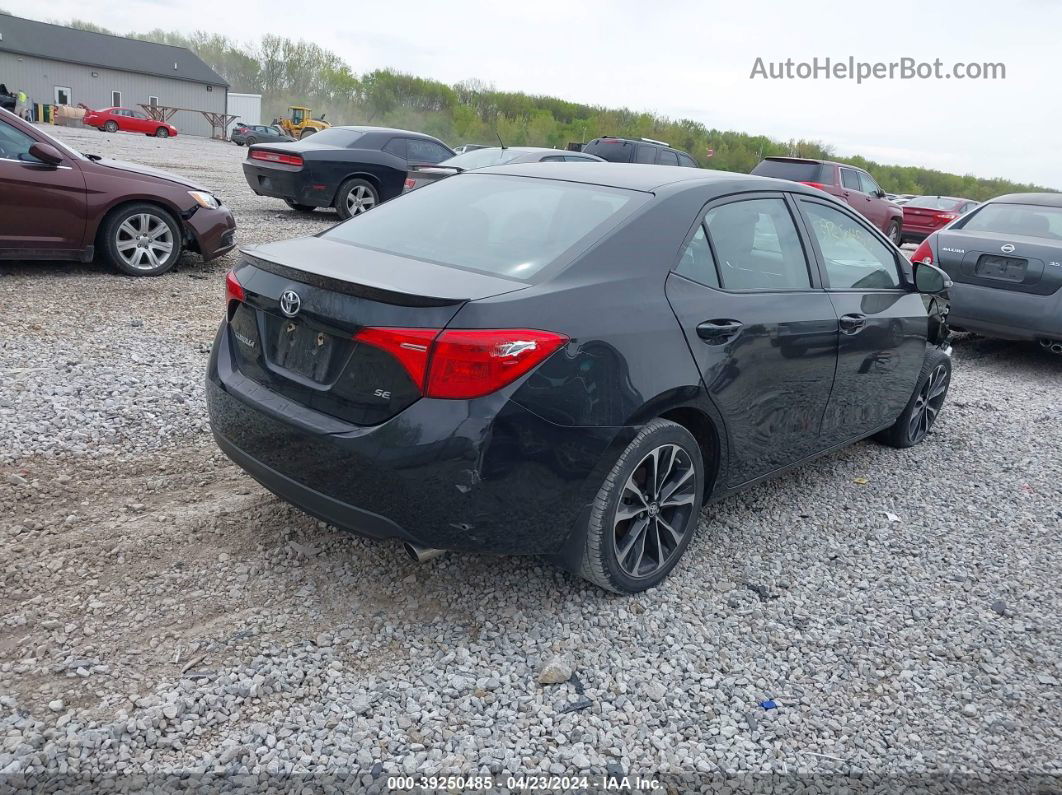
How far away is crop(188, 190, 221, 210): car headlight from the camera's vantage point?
8.20 meters

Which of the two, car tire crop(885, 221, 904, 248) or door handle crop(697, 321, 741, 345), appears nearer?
door handle crop(697, 321, 741, 345)

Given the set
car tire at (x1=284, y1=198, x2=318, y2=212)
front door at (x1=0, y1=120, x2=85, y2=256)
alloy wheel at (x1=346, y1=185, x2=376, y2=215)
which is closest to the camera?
front door at (x1=0, y1=120, x2=85, y2=256)

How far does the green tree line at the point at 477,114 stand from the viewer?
190 feet

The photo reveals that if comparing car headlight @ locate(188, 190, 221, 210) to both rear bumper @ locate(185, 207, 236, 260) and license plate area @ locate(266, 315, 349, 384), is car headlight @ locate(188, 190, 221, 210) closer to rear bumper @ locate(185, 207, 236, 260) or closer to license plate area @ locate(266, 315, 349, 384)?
rear bumper @ locate(185, 207, 236, 260)

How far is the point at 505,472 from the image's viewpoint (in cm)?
274

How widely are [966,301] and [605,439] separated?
6160 millimetres

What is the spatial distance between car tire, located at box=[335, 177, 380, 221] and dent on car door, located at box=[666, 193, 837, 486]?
9.49 meters

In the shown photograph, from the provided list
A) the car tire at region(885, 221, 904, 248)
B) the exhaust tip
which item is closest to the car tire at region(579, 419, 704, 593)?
the exhaust tip

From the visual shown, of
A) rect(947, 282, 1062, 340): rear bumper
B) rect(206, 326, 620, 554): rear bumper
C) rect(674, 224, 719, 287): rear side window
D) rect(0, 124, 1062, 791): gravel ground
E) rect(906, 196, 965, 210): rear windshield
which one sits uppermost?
rect(906, 196, 965, 210): rear windshield

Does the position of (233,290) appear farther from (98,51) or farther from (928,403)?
(98,51)

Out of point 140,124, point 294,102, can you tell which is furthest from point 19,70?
point 294,102

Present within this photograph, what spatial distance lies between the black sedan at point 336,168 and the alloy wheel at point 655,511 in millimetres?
10138

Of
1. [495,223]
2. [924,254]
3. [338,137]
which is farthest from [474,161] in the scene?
[495,223]

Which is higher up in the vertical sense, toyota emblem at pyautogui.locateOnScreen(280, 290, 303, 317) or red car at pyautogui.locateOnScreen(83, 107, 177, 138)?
toyota emblem at pyautogui.locateOnScreen(280, 290, 303, 317)
